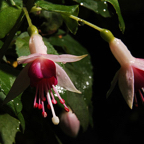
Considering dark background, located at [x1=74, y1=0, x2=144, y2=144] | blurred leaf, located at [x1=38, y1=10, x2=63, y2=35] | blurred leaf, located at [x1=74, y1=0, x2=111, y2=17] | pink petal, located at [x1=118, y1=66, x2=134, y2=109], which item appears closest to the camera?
pink petal, located at [x1=118, y1=66, x2=134, y2=109]

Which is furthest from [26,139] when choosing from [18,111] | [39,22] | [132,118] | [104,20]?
[132,118]

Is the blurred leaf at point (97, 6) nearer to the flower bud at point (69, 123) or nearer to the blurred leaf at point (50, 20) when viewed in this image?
the blurred leaf at point (50, 20)

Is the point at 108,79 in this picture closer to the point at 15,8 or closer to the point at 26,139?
the point at 26,139

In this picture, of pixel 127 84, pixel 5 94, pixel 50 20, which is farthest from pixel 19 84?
pixel 50 20

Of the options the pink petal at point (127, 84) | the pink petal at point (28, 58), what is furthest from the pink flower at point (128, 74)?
the pink petal at point (28, 58)

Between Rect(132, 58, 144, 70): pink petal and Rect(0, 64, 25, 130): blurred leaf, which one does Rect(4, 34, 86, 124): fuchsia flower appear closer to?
Rect(0, 64, 25, 130): blurred leaf

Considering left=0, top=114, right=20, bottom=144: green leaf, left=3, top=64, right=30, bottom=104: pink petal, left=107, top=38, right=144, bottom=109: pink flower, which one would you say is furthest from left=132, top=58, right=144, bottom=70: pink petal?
left=0, top=114, right=20, bottom=144: green leaf
